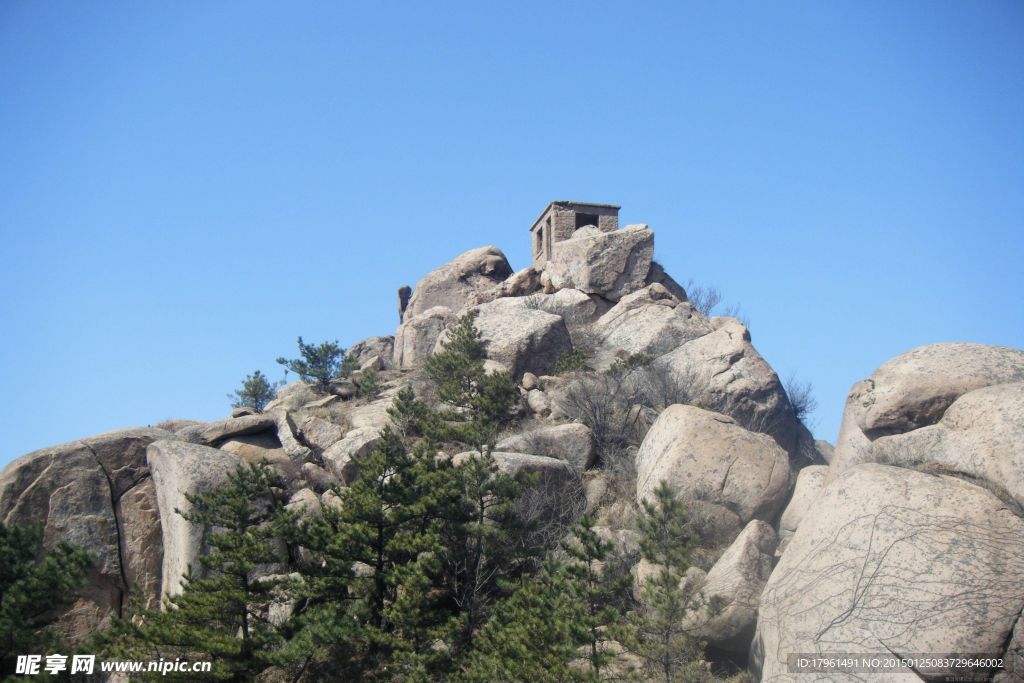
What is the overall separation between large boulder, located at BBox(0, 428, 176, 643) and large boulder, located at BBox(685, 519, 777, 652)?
11187 millimetres

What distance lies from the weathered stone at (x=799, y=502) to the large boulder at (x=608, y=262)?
14720 mm

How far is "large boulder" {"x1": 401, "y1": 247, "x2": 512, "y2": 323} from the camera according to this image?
34688 mm

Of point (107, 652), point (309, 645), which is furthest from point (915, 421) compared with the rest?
point (107, 652)

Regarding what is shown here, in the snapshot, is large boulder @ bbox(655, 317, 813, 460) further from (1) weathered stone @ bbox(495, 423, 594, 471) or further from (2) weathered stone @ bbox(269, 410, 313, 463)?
(2) weathered stone @ bbox(269, 410, 313, 463)

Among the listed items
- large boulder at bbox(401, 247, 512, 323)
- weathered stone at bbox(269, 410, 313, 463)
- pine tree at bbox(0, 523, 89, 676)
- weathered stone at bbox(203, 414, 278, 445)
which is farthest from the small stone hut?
pine tree at bbox(0, 523, 89, 676)

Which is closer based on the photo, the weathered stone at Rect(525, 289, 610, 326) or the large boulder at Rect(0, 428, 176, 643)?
the large boulder at Rect(0, 428, 176, 643)

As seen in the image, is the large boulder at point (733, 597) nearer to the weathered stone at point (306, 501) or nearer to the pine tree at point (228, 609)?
the pine tree at point (228, 609)

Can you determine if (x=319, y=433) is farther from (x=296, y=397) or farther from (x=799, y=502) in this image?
(x=799, y=502)

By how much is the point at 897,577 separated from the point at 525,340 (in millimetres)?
15385

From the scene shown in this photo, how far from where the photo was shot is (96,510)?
18859 mm

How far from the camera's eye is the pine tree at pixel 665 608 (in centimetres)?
1297

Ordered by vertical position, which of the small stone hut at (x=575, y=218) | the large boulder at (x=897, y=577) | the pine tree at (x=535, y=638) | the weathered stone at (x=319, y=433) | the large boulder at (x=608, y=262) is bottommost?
the pine tree at (x=535, y=638)

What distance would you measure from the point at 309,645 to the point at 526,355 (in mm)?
13290

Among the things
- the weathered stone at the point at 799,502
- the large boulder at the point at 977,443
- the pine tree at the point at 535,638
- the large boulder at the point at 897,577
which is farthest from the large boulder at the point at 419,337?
the large boulder at the point at 897,577
